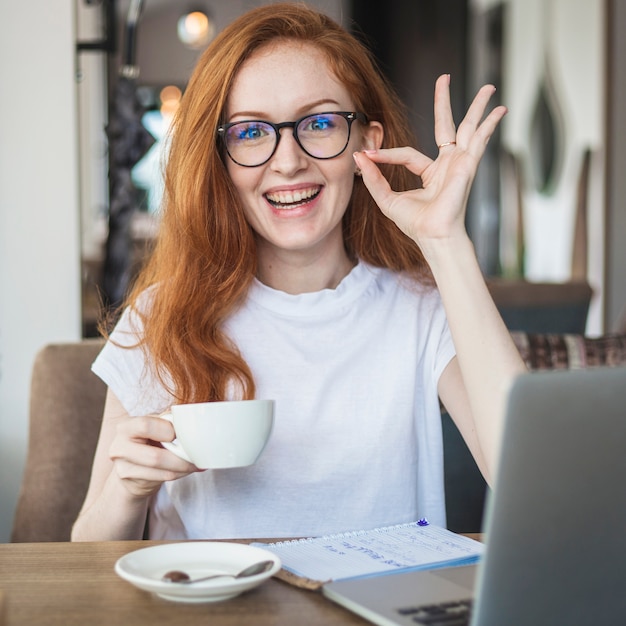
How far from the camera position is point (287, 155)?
137 cm

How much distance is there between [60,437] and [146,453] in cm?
66

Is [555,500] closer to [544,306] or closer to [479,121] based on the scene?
[479,121]

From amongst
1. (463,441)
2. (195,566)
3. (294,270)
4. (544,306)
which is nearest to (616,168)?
(544,306)

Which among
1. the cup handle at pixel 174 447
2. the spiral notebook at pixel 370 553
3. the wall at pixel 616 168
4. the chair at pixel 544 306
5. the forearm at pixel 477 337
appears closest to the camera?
the spiral notebook at pixel 370 553

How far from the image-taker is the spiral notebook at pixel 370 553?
89 cm

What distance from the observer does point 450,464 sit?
6.14ft

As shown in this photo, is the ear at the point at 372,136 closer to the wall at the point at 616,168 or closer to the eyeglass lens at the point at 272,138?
the eyeglass lens at the point at 272,138

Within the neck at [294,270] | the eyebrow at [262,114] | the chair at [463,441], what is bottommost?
the chair at [463,441]

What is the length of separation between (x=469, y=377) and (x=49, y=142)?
3.72 feet

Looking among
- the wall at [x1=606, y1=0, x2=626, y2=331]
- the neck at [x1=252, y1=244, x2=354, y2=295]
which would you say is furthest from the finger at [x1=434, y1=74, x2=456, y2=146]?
the wall at [x1=606, y1=0, x2=626, y2=331]

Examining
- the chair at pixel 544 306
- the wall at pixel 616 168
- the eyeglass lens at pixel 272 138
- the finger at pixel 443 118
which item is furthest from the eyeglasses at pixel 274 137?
the wall at pixel 616 168

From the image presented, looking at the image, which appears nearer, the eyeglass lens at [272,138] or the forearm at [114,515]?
the forearm at [114,515]

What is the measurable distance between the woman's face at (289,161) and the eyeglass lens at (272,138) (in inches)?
0.5

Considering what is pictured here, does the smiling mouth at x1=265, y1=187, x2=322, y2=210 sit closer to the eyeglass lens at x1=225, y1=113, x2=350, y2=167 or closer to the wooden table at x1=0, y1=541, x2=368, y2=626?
the eyeglass lens at x1=225, y1=113, x2=350, y2=167
